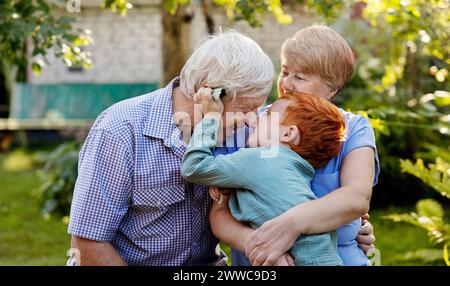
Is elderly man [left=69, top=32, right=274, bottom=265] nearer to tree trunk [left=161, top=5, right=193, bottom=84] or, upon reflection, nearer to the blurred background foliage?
the blurred background foliage

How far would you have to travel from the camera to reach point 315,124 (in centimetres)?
260

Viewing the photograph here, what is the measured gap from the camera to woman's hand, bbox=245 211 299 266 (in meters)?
2.53

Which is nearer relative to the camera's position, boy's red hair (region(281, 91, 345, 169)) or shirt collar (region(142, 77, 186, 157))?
boy's red hair (region(281, 91, 345, 169))

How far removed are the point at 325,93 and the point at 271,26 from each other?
456 inches

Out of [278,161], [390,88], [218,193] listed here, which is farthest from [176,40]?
[278,161]

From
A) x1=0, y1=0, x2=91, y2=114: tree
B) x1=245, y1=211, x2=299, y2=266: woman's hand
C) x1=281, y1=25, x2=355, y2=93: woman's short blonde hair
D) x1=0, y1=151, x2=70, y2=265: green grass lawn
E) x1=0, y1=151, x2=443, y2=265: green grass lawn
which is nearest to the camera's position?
x1=245, y1=211, x2=299, y2=266: woman's hand

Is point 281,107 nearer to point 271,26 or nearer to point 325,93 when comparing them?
point 325,93

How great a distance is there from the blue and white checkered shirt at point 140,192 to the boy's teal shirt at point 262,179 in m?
0.22

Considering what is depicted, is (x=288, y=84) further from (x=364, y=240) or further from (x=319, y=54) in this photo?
(x=364, y=240)

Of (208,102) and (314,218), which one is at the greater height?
(208,102)

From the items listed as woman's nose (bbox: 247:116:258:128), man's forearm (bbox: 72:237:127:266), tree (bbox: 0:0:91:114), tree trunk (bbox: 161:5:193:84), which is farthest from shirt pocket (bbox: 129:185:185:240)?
tree trunk (bbox: 161:5:193:84)

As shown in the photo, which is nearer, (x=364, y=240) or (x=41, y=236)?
(x=364, y=240)

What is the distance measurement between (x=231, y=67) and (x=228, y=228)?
1.85ft
